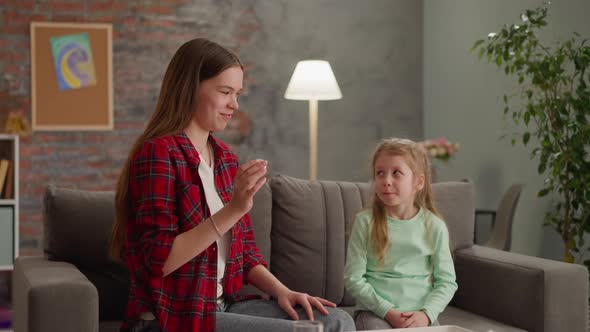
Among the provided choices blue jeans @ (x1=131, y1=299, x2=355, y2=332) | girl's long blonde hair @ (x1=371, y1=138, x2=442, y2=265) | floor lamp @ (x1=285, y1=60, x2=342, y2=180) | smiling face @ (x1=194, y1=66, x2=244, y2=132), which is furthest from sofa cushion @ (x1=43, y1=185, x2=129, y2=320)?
floor lamp @ (x1=285, y1=60, x2=342, y2=180)

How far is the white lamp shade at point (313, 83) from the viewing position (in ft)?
17.2

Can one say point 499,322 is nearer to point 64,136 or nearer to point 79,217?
point 79,217

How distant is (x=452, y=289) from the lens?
7.94 ft

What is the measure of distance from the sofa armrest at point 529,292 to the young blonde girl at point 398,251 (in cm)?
36

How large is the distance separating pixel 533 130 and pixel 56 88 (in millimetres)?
3299

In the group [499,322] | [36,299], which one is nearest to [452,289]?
[499,322]

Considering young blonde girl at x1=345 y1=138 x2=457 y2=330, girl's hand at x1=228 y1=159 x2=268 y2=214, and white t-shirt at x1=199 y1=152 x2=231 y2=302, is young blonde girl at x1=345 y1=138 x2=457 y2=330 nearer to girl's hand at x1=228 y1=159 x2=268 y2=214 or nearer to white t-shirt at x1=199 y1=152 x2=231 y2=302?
white t-shirt at x1=199 y1=152 x2=231 y2=302

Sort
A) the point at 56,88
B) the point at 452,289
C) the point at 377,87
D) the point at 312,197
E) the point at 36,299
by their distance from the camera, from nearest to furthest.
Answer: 1. the point at 36,299
2. the point at 452,289
3. the point at 312,197
4. the point at 56,88
5. the point at 377,87

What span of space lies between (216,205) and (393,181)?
0.63 metres

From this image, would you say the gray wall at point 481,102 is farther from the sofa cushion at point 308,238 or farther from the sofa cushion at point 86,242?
the sofa cushion at point 86,242

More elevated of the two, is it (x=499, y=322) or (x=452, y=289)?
(x=452, y=289)

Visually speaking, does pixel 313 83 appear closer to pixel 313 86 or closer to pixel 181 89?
pixel 313 86

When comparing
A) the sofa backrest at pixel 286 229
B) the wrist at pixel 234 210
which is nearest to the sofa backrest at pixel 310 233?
the sofa backrest at pixel 286 229

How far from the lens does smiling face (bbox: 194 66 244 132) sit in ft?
6.84
